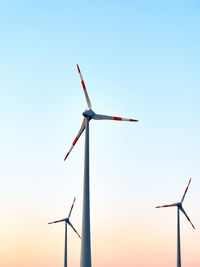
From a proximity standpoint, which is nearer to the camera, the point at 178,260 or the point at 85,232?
the point at 85,232

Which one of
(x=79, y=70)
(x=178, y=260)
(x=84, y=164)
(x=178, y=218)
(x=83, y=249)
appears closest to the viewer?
(x=83, y=249)

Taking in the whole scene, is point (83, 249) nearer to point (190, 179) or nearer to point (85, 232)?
point (85, 232)

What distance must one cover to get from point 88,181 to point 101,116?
44.1ft

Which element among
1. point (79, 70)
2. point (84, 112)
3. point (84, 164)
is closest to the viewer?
point (84, 164)

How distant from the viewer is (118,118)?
2970 inches

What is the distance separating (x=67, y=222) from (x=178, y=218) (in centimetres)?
2945

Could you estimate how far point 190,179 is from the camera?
12438 centimetres

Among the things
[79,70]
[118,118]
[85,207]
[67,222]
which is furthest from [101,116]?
[67,222]

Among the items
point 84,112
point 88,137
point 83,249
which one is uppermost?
point 84,112

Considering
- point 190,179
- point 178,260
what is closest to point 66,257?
point 178,260

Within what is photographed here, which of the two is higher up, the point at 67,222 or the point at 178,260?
the point at 67,222

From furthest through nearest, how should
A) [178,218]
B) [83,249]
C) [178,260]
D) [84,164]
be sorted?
[178,218] → [178,260] → [84,164] → [83,249]

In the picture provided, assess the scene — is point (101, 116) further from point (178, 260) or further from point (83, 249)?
point (178, 260)

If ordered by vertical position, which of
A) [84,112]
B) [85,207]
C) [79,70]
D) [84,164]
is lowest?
[85,207]
